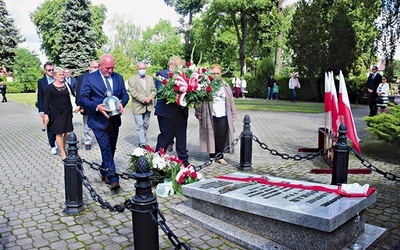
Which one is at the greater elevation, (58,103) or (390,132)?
(58,103)

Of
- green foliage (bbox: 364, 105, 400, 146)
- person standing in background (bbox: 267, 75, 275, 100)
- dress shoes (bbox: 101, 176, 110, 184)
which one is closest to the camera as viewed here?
dress shoes (bbox: 101, 176, 110, 184)

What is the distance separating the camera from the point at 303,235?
11.8 feet

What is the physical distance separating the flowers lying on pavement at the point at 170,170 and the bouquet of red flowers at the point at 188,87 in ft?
3.01

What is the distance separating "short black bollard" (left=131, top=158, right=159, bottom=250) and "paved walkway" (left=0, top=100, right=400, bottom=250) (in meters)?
1.04

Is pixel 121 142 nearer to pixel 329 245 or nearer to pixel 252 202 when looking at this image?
pixel 252 202

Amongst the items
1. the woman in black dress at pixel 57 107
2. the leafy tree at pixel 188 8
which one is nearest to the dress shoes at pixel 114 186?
the woman in black dress at pixel 57 107

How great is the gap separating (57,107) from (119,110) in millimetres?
2522

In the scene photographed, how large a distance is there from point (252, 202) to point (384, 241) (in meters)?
1.51

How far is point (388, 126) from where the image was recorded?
26.3 feet

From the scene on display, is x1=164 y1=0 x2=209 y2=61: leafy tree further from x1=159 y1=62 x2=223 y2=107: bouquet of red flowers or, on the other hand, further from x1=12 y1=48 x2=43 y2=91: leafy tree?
x1=159 y1=62 x2=223 y2=107: bouquet of red flowers

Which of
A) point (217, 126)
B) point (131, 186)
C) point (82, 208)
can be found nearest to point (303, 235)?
point (82, 208)

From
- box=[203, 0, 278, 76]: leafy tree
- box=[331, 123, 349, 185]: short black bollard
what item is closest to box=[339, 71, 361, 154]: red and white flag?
box=[331, 123, 349, 185]: short black bollard

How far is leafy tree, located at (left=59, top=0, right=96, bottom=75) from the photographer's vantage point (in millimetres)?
38812

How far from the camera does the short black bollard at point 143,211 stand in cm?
294
